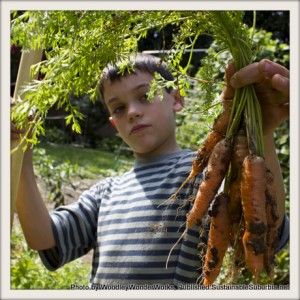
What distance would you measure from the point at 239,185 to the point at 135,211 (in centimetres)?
49

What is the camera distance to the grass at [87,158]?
4.11m

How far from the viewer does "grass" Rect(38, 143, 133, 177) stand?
13.5 feet

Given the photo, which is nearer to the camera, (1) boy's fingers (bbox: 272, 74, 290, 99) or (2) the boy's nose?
(1) boy's fingers (bbox: 272, 74, 290, 99)

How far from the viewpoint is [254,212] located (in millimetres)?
932

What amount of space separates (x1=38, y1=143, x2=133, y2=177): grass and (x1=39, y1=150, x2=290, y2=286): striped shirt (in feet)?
7.64

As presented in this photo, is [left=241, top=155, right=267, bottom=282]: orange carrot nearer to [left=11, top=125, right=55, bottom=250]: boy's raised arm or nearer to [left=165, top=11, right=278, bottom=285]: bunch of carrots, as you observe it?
[left=165, top=11, right=278, bottom=285]: bunch of carrots

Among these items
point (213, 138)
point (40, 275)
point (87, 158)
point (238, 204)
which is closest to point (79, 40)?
point (213, 138)

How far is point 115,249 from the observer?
136 cm

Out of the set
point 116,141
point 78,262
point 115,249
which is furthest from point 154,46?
point 116,141

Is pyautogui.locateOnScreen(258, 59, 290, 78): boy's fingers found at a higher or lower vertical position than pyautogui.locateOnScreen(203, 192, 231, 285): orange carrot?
higher

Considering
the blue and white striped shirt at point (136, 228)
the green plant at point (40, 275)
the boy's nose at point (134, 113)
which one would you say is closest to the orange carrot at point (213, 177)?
the blue and white striped shirt at point (136, 228)

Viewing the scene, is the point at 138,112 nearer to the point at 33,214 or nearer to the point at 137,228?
the point at 137,228

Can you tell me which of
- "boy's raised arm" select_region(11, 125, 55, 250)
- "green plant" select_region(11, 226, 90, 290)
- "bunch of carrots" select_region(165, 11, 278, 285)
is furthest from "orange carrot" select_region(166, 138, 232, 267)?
"green plant" select_region(11, 226, 90, 290)

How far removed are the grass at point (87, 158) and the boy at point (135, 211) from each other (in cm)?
235
